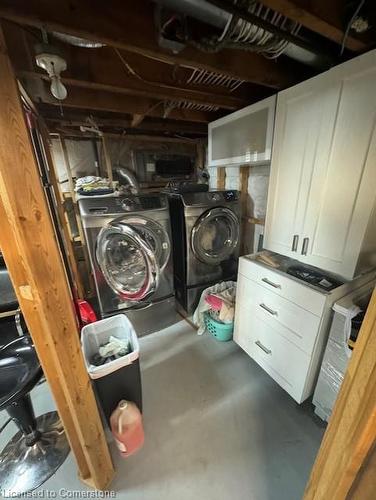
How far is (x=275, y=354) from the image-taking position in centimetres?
157

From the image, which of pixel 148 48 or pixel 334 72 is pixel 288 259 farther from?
pixel 148 48

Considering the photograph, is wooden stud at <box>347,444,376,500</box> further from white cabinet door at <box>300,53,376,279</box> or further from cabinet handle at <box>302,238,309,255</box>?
cabinet handle at <box>302,238,309,255</box>

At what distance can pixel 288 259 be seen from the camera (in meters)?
1.74

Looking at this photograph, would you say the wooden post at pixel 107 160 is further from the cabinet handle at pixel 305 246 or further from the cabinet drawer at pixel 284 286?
the cabinet handle at pixel 305 246

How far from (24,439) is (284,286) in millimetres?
1885

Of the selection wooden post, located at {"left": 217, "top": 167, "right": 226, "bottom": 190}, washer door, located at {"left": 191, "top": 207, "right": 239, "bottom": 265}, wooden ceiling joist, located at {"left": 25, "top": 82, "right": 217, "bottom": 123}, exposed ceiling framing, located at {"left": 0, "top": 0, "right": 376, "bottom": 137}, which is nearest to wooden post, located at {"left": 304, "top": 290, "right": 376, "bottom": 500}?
exposed ceiling framing, located at {"left": 0, "top": 0, "right": 376, "bottom": 137}

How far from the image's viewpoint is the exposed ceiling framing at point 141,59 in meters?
0.83

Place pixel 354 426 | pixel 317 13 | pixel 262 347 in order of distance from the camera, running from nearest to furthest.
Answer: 1. pixel 354 426
2. pixel 317 13
3. pixel 262 347

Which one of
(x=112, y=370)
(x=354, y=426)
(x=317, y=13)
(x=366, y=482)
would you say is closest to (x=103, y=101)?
(x=317, y=13)

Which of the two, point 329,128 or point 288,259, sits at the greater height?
point 329,128

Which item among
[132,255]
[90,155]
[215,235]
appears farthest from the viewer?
[90,155]

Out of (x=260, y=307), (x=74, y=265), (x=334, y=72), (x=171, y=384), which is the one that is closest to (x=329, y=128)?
(x=334, y=72)

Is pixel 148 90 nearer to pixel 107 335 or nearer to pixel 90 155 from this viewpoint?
pixel 90 155

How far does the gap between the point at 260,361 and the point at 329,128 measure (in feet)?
Answer: 5.53
